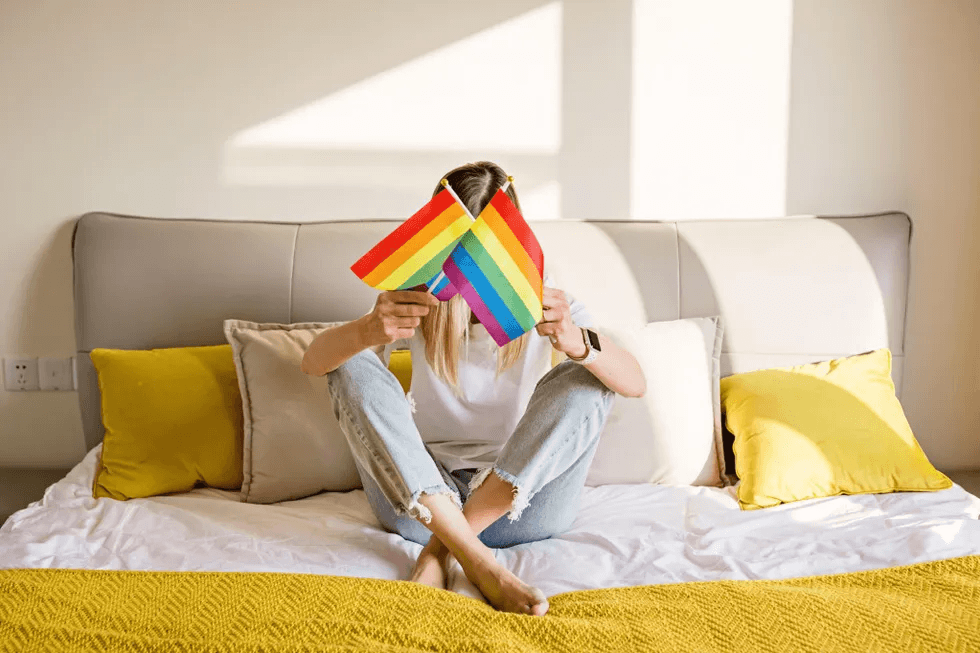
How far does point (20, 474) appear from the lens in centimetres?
Result: 228

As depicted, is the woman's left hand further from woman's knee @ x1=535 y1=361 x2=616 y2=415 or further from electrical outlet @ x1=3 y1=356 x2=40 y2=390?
electrical outlet @ x1=3 y1=356 x2=40 y2=390

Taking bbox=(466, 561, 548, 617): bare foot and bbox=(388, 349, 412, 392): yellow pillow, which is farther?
bbox=(388, 349, 412, 392): yellow pillow

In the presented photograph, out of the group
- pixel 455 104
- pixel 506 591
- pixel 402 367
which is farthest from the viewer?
pixel 455 104

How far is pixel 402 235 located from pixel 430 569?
568 mm

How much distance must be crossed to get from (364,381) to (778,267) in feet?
3.85

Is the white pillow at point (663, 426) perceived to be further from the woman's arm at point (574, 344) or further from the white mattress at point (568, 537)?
the woman's arm at point (574, 344)

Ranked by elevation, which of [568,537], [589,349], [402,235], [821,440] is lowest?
[568,537]

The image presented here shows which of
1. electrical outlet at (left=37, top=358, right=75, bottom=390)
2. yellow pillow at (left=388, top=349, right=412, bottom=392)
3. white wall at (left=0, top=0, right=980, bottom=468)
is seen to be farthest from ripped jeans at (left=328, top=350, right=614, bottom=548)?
electrical outlet at (left=37, top=358, right=75, bottom=390)

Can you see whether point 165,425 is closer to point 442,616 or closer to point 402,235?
point 402,235

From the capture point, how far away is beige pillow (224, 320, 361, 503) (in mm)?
1813

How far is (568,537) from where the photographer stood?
1619mm

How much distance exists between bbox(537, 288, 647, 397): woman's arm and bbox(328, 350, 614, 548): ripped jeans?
28 millimetres

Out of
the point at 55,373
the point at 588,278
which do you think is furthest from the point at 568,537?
the point at 55,373

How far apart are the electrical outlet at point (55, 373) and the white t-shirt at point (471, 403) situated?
3.63ft
